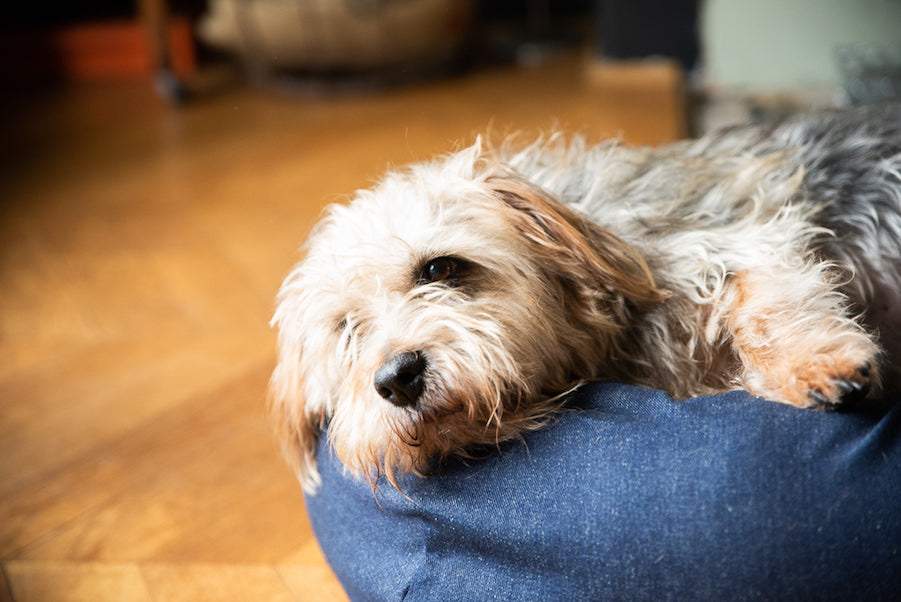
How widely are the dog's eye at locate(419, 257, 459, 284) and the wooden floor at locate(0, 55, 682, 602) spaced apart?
0.94 ft

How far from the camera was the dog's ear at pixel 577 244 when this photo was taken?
48.7 inches

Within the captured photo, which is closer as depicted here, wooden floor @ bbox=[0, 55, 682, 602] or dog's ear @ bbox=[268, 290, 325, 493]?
dog's ear @ bbox=[268, 290, 325, 493]

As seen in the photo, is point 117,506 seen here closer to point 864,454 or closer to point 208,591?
point 208,591

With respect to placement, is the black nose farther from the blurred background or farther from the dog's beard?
the blurred background

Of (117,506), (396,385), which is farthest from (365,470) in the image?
(117,506)

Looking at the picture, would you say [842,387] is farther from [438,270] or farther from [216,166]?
[216,166]

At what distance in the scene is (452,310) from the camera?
1.20 m

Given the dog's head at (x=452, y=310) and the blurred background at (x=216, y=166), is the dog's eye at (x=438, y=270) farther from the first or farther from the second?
the blurred background at (x=216, y=166)

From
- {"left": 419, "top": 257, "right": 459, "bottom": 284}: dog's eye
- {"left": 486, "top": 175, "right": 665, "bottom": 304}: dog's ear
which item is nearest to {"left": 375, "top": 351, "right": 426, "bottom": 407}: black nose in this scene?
{"left": 419, "top": 257, "right": 459, "bottom": 284}: dog's eye

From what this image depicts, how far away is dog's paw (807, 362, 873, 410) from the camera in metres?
1.11

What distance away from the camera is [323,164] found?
3395 millimetres

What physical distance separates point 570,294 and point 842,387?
1.29ft

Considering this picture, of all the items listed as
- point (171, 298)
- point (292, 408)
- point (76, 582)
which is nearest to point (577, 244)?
point (292, 408)

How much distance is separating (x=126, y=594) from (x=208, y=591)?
15 centimetres
